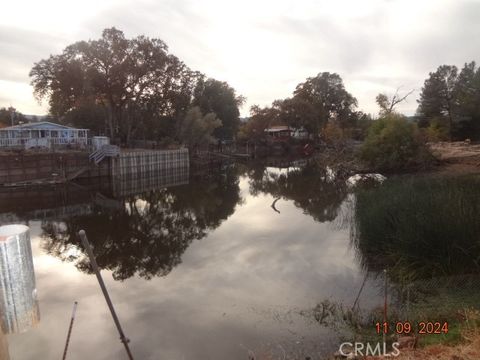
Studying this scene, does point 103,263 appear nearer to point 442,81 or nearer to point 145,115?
point 145,115

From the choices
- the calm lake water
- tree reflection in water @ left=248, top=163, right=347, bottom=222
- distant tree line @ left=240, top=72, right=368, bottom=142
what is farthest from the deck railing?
distant tree line @ left=240, top=72, right=368, bottom=142

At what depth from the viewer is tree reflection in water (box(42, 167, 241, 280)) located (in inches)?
523

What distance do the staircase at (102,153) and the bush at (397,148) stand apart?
23.6 metres

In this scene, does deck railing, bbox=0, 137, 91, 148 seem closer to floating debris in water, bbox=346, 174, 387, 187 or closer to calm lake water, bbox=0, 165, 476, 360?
calm lake water, bbox=0, 165, 476, 360

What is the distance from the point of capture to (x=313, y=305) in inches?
359

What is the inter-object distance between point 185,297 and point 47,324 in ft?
10.9

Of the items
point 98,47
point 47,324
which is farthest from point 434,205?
point 98,47

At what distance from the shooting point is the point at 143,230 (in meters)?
18.1

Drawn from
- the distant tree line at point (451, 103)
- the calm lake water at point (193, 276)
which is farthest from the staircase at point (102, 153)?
the distant tree line at point (451, 103)

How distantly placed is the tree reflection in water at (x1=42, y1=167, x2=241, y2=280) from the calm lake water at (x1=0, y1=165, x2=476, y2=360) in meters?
0.07

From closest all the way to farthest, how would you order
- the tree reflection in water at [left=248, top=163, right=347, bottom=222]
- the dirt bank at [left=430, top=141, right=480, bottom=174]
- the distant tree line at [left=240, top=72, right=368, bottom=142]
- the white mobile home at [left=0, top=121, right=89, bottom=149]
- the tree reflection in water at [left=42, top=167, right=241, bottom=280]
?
the tree reflection in water at [left=42, top=167, right=241, bottom=280] < the tree reflection in water at [left=248, top=163, right=347, bottom=222] < the dirt bank at [left=430, top=141, right=480, bottom=174] < the white mobile home at [left=0, top=121, right=89, bottom=149] < the distant tree line at [left=240, top=72, right=368, bottom=142]

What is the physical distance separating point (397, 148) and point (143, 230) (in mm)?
22835

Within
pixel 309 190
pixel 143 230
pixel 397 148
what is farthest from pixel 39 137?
pixel 397 148

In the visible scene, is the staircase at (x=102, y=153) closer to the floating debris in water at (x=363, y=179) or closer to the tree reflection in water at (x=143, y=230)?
the tree reflection in water at (x=143, y=230)
